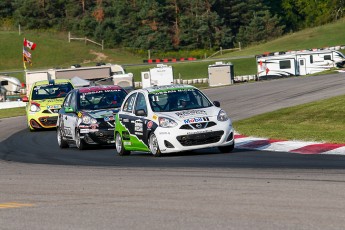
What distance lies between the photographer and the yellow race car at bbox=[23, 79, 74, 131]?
3094 centimetres

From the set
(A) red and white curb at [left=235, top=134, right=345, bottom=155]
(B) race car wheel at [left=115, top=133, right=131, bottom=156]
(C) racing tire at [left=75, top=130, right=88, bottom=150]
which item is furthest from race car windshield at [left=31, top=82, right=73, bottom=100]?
(B) race car wheel at [left=115, top=133, right=131, bottom=156]

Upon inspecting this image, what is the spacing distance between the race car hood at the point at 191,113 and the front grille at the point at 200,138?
0.35m

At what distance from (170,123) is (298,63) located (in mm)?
47059

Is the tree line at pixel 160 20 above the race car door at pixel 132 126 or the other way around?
above

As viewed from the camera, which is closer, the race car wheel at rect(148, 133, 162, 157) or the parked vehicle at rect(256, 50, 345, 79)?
the race car wheel at rect(148, 133, 162, 157)

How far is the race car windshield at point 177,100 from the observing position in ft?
62.3

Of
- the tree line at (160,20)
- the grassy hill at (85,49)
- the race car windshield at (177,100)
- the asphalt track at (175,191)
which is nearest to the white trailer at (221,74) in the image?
the grassy hill at (85,49)

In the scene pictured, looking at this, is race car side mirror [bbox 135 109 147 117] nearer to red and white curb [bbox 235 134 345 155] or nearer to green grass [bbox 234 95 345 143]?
red and white curb [bbox 235 134 345 155]

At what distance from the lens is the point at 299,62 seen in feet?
211

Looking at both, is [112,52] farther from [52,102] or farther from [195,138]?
[195,138]

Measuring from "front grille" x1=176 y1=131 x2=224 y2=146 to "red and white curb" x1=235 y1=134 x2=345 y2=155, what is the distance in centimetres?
124

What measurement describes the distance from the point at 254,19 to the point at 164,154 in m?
95.6

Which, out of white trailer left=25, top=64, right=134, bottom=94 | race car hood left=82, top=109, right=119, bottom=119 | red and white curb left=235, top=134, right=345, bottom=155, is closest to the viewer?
red and white curb left=235, top=134, right=345, bottom=155

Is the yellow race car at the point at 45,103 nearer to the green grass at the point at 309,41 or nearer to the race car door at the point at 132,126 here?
the race car door at the point at 132,126
